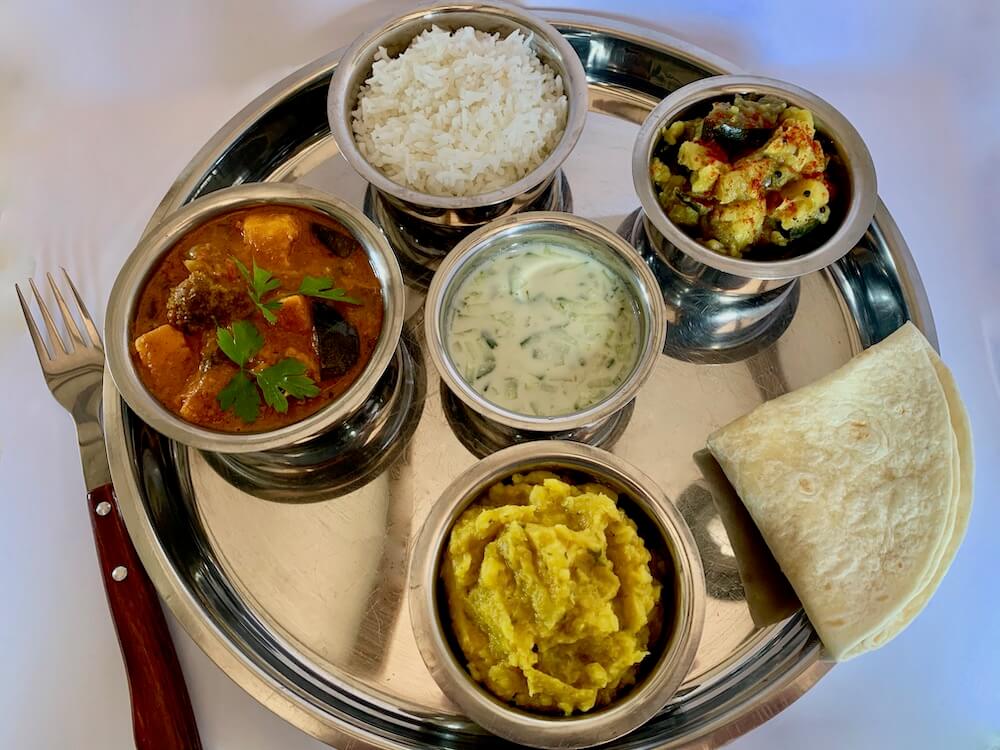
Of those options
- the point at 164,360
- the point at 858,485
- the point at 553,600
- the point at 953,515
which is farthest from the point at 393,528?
the point at 953,515

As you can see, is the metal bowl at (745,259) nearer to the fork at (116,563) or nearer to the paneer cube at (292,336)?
the paneer cube at (292,336)

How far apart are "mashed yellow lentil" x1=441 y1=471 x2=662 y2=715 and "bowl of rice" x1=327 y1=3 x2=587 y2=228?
100 centimetres

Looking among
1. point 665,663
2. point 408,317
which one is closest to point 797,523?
point 665,663

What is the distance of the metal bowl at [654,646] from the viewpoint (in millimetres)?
1778

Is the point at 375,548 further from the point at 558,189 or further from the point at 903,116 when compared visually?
the point at 903,116

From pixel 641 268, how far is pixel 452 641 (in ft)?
3.79

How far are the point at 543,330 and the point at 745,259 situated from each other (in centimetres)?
65

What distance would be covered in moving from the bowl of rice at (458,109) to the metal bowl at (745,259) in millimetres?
263

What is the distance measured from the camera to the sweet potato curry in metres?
2.09

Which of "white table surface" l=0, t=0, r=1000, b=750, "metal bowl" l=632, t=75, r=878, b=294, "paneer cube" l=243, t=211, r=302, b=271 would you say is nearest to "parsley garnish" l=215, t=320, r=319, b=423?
"paneer cube" l=243, t=211, r=302, b=271

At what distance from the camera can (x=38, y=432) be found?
254 cm

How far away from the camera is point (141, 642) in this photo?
7.00 ft

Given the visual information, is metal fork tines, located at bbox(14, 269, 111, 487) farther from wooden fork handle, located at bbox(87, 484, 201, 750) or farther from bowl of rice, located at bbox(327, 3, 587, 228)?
bowl of rice, located at bbox(327, 3, 587, 228)

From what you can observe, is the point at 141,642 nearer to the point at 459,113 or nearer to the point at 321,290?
the point at 321,290
